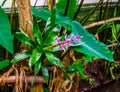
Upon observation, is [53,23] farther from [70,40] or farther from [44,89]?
[44,89]

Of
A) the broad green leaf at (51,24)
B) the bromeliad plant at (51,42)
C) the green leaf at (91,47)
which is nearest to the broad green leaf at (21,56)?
the bromeliad plant at (51,42)

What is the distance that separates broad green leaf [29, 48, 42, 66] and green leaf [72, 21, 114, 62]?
160 mm

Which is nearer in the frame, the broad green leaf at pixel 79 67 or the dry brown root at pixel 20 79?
the dry brown root at pixel 20 79

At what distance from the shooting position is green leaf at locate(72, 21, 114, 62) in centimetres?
102

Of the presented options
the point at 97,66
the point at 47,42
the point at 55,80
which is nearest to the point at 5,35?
the point at 47,42

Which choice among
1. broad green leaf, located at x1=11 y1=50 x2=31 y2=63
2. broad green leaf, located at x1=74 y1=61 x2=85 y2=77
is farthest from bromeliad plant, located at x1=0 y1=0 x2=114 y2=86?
broad green leaf, located at x1=74 y1=61 x2=85 y2=77

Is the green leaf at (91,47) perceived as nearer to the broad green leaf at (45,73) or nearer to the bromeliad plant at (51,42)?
the bromeliad plant at (51,42)

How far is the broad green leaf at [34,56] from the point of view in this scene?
1106 mm

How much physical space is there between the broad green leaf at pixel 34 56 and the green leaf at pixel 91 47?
0.16 m

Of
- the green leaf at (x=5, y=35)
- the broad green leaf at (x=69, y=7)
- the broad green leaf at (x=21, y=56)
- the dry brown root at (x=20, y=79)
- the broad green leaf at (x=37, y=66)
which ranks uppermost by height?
the broad green leaf at (x=69, y=7)

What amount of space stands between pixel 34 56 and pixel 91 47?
222 millimetres

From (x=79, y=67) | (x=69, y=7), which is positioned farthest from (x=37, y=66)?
(x=69, y=7)

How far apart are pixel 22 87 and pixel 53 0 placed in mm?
450

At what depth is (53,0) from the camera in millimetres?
1410
